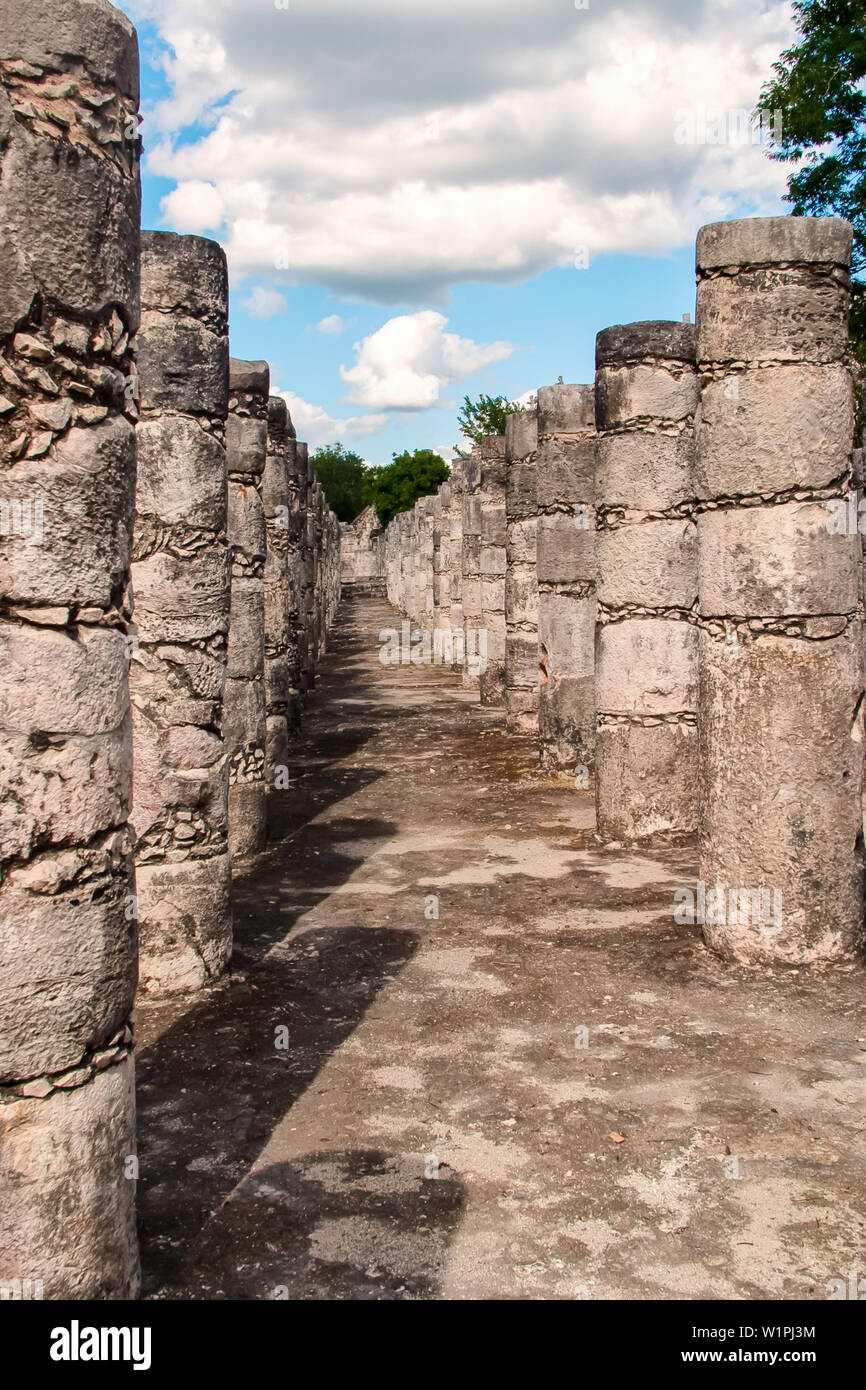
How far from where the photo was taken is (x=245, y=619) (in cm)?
829

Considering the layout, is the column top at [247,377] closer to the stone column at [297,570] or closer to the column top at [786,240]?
the stone column at [297,570]

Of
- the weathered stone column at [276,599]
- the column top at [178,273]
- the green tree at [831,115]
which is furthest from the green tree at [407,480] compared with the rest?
the column top at [178,273]

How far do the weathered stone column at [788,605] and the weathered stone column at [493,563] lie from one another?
1074 centimetres

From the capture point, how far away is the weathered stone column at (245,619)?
8266 millimetres

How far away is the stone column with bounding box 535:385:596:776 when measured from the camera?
36.4 ft

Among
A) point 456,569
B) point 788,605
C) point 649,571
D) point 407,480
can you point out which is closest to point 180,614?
point 788,605

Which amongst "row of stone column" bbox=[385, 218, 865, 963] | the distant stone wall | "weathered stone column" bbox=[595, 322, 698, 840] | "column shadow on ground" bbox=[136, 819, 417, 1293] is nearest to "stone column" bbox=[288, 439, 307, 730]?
"weathered stone column" bbox=[595, 322, 698, 840]

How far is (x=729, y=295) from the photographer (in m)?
6.03

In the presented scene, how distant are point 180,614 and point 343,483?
268ft

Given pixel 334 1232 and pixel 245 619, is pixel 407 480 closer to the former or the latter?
pixel 245 619

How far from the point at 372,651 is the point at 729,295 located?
2195cm

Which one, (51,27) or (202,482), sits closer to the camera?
(51,27)
